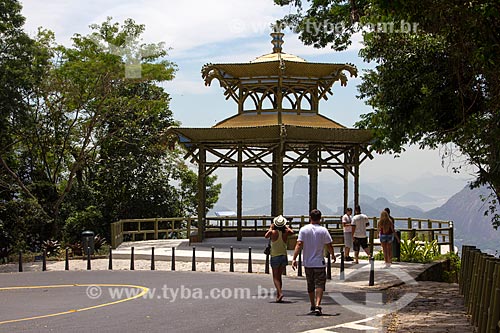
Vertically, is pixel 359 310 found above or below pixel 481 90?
below

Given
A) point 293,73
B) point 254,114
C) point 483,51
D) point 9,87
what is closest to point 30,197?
point 9,87

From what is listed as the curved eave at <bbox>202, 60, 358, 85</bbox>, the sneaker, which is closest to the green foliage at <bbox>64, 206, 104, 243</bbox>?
the curved eave at <bbox>202, 60, 358, 85</bbox>

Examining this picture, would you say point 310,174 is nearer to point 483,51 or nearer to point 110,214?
point 110,214

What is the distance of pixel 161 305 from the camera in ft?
51.4

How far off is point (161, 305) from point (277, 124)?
54.7ft

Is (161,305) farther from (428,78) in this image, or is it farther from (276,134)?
(276,134)

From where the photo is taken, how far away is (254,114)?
34.2 meters

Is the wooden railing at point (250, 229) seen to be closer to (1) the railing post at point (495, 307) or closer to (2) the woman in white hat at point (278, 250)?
(2) the woman in white hat at point (278, 250)

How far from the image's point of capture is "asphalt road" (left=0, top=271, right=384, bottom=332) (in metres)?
12.8

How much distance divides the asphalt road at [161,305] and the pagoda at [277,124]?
32.2 ft

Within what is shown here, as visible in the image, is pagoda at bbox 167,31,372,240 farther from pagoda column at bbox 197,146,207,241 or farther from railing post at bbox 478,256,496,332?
railing post at bbox 478,256,496,332

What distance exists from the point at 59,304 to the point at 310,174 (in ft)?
69.9

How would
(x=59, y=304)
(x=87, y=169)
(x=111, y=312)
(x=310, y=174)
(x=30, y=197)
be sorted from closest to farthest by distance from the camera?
(x=111, y=312), (x=59, y=304), (x=310, y=174), (x=30, y=197), (x=87, y=169)

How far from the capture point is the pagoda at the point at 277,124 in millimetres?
31547
